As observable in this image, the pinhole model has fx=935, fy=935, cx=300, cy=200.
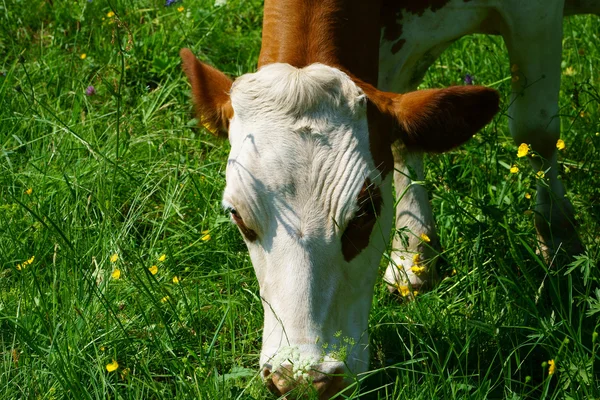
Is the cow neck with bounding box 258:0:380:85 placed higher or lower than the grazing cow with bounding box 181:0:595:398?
higher

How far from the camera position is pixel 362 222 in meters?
3.39

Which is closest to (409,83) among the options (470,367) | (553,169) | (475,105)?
(553,169)

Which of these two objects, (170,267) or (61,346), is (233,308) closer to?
(170,267)

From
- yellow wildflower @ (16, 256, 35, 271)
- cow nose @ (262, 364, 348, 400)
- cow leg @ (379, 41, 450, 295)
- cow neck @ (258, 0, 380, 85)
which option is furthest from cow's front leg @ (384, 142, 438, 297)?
yellow wildflower @ (16, 256, 35, 271)

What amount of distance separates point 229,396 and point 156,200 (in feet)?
6.81

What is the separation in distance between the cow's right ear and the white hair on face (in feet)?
0.69

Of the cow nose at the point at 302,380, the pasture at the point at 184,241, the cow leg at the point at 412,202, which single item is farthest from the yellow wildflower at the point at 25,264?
the cow leg at the point at 412,202

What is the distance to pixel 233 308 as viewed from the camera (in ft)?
13.7

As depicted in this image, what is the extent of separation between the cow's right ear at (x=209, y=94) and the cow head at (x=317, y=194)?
13cm

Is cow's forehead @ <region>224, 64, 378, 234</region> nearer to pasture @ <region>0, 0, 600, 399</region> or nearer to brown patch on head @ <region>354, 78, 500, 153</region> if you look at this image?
brown patch on head @ <region>354, 78, 500, 153</region>

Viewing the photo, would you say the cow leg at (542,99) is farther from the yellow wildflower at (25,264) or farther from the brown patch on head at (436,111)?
the yellow wildflower at (25,264)

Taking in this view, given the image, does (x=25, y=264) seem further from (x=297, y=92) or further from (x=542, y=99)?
(x=542, y=99)

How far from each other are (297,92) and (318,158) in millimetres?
254

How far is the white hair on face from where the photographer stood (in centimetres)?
332
